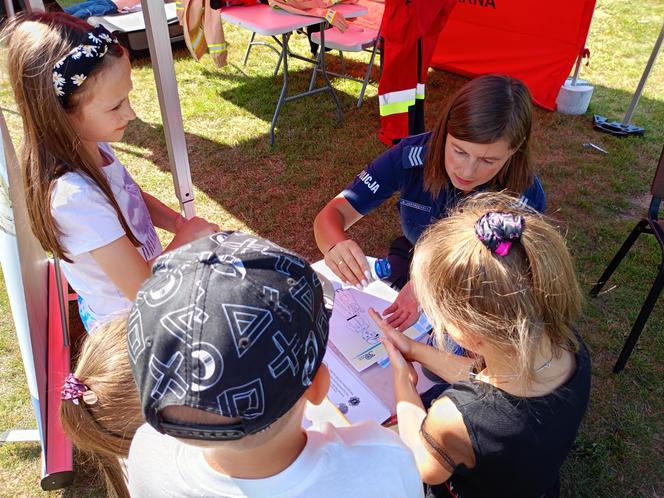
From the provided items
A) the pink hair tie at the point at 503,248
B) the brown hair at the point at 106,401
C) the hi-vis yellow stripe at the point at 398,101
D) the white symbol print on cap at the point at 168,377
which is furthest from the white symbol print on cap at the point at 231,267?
the hi-vis yellow stripe at the point at 398,101

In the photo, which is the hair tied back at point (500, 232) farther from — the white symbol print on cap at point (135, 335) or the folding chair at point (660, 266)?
the folding chair at point (660, 266)

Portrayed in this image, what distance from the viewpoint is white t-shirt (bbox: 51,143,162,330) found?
1424 millimetres

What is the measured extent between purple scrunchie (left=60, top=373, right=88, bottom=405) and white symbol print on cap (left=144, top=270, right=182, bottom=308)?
45 cm

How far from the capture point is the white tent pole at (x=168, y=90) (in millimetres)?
2207

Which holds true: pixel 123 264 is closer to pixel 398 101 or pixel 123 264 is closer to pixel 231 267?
pixel 231 267

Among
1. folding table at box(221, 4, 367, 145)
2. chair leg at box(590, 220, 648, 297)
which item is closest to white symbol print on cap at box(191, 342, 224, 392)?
chair leg at box(590, 220, 648, 297)

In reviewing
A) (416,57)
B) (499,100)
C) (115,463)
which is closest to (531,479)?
(115,463)

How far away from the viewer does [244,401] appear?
0.66 metres

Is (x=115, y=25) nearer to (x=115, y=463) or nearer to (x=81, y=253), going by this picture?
(x=81, y=253)

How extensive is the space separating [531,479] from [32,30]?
5.47 ft

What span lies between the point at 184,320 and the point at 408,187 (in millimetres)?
1453

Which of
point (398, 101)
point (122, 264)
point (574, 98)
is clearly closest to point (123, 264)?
point (122, 264)

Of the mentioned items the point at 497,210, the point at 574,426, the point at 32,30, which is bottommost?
the point at 574,426

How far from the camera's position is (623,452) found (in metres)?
2.12
